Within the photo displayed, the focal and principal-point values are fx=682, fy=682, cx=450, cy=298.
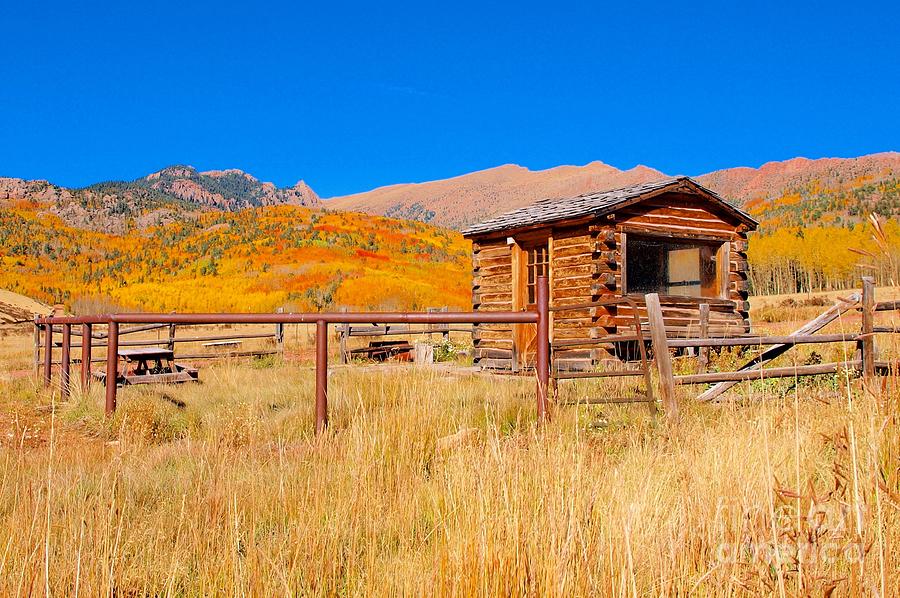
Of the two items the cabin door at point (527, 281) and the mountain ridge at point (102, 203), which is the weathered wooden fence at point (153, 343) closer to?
the cabin door at point (527, 281)

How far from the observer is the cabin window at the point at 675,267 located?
13.4 m

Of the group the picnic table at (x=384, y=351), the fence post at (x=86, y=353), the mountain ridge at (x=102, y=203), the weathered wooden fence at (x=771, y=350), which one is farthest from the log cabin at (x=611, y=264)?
the mountain ridge at (x=102, y=203)

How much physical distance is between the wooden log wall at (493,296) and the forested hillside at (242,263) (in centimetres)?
2160

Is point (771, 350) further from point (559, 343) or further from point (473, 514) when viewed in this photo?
point (473, 514)

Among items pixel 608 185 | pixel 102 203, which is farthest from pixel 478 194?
pixel 102 203

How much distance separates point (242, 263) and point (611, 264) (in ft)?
130

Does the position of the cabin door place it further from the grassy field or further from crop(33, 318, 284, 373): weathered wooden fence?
the grassy field

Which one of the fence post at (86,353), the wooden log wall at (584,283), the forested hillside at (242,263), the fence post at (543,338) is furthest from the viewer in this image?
the forested hillside at (242,263)

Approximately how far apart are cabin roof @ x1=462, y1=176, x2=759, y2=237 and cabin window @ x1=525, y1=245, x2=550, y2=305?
0.65 meters

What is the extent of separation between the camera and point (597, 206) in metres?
12.1

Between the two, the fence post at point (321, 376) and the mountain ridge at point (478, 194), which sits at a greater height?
the mountain ridge at point (478, 194)

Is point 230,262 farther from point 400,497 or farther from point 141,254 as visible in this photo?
point 400,497

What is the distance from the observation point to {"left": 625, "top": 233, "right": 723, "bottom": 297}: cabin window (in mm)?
13398

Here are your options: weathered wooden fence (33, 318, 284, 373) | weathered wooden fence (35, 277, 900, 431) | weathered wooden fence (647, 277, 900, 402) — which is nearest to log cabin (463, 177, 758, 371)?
weathered wooden fence (647, 277, 900, 402)
